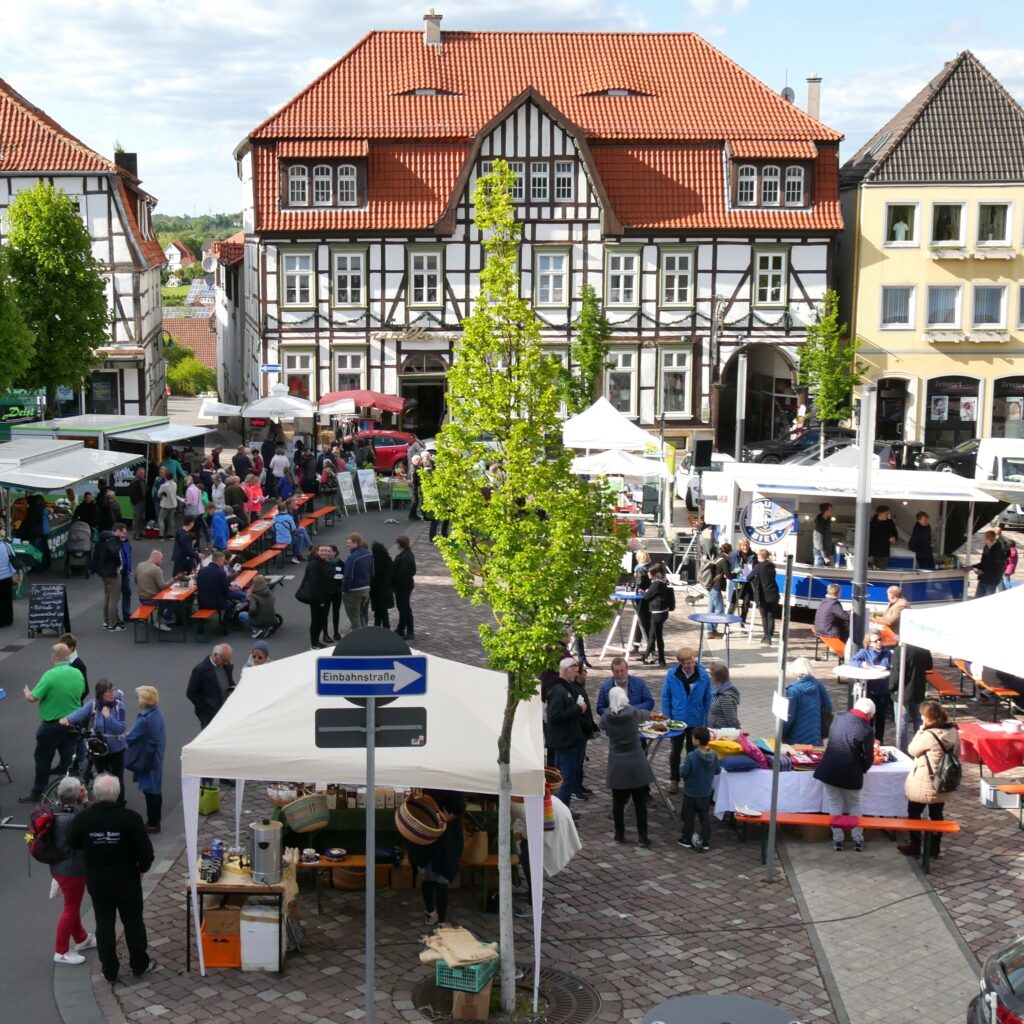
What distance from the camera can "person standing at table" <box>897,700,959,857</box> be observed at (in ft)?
42.7

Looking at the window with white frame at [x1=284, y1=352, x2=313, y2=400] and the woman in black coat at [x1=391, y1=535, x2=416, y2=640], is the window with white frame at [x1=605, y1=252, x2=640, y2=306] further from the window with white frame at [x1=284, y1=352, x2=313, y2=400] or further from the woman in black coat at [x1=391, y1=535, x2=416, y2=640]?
the woman in black coat at [x1=391, y1=535, x2=416, y2=640]

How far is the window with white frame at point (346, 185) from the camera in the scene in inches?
1684

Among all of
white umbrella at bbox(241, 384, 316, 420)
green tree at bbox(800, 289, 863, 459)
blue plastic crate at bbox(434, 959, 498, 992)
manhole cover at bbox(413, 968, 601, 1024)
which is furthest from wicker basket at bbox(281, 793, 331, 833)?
green tree at bbox(800, 289, 863, 459)

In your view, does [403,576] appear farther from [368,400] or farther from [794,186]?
[794,186]

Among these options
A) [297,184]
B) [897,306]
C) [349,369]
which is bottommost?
[349,369]

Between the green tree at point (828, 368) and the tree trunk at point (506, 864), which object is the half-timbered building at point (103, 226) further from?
the tree trunk at point (506, 864)

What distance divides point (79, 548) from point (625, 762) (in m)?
14.6

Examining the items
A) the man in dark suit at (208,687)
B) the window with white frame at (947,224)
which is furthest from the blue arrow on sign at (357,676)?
the window with white frame at (947,224)

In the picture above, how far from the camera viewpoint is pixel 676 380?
4381 centimetres

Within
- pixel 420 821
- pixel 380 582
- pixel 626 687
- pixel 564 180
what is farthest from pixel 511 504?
pixel 564 180

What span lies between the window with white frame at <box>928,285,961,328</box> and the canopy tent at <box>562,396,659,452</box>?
19434 millimetres

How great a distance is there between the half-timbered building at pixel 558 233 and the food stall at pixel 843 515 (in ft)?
61.4

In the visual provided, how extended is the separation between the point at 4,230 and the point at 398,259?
436 inches

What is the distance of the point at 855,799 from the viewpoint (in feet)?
43.8
